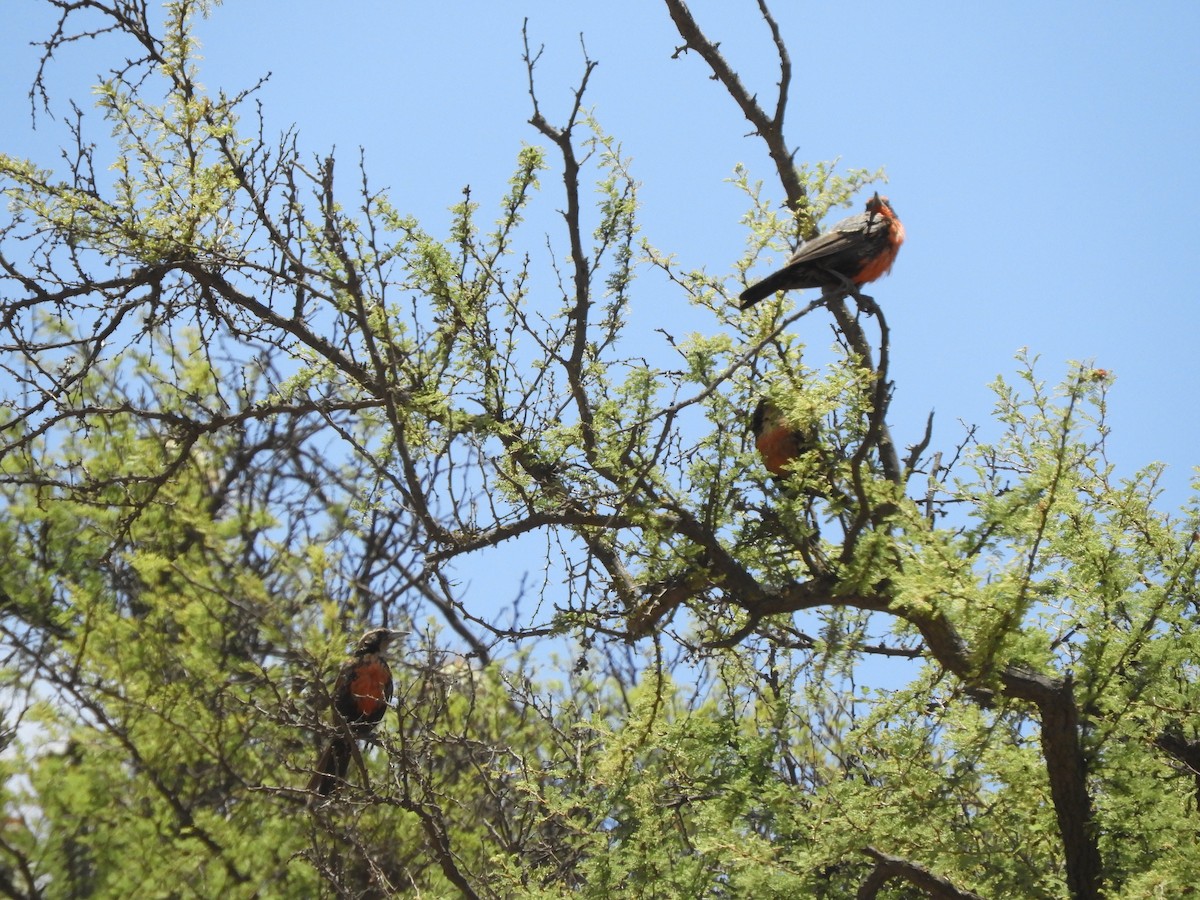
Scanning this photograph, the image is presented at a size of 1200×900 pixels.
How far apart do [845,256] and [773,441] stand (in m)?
0.85

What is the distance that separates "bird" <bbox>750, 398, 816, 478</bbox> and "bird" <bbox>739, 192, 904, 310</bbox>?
46cm

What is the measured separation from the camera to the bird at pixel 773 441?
4707 millimetres

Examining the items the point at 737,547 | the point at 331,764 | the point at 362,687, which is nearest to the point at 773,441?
the point at 737,547

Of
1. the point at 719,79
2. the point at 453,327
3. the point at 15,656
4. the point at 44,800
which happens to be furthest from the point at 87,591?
the point at 719,79

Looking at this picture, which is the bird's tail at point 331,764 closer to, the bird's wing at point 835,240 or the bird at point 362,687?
the bird at point 362,687

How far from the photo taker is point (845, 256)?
16.7 feet

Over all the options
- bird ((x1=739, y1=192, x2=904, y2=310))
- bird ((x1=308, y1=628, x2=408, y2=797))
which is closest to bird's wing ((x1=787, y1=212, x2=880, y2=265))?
bird ((x1=739, y1=192, x2=904, y2=310))

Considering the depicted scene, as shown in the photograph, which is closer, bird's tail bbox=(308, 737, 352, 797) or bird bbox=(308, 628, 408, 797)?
bird's tail bbox=(308, 737, 352, 797)

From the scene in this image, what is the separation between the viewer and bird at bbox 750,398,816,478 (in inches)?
185

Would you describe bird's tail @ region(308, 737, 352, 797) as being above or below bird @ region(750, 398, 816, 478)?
below

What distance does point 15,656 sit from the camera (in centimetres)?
947

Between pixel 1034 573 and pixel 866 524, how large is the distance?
0.64 meters

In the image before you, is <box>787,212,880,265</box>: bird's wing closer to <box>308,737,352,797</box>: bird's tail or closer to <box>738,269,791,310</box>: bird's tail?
<box>738,269,791,310</box>: bird's tail

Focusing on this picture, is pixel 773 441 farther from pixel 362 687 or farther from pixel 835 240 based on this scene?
pixel 362 687
